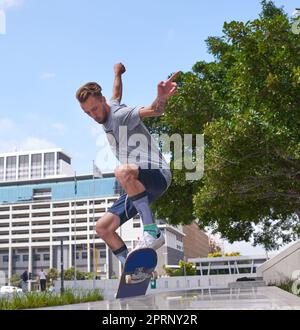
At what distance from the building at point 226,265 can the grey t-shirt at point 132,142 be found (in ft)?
237

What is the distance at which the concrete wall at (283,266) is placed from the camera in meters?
20.2

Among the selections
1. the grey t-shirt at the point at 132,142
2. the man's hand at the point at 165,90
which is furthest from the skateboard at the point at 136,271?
the man's hand at the point at 165,90

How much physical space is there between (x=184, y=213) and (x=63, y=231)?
83305 millimetres

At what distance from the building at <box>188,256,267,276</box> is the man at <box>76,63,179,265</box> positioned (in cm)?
7199

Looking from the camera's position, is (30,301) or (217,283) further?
(217,283)

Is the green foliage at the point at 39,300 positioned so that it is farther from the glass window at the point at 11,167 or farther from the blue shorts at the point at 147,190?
the glass window at the point at 11,167

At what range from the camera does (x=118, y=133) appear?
Answer: 9547 mm

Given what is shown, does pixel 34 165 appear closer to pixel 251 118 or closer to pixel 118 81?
pixel 251 118

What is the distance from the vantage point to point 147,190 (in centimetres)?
940

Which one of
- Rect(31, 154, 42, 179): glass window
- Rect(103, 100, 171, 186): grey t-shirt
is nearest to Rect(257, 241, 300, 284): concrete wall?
Rect(103, 100, 171, 186): grey t-shirt

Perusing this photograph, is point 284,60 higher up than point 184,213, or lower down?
higher up
